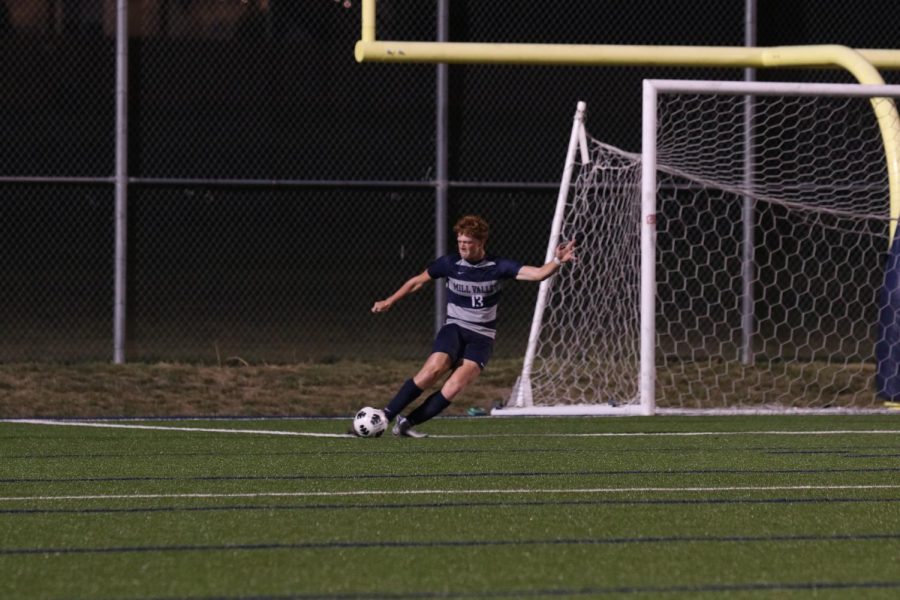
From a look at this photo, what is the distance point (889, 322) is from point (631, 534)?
6730 millimetres

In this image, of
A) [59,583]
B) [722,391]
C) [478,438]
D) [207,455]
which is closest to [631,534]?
[59,583]

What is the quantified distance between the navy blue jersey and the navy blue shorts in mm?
37

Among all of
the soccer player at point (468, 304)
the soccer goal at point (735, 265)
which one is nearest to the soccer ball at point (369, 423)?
the soccer player at point (468, 304)

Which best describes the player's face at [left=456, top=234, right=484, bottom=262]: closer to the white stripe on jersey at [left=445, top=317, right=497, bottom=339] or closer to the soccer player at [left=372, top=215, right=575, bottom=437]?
the soccer player at [left=372, top=215, right=575, bottom=437]

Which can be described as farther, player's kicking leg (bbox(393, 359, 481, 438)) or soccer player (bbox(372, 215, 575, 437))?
soccer player (bbox(372, 215, 575, 437))

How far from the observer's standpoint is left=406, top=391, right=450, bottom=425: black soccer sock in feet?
32.0

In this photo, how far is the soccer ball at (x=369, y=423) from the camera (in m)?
9.49

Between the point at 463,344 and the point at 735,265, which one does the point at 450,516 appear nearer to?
the point at 463,344

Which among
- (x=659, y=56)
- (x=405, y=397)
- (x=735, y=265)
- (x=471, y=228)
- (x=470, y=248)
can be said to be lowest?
(x=405, y=397)

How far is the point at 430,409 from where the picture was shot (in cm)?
977

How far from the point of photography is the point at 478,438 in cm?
966

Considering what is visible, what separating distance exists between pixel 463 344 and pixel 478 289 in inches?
14.1

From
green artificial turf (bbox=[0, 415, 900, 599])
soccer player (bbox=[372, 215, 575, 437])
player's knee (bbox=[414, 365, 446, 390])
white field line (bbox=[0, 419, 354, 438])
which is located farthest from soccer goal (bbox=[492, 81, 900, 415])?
green artificial turf (bbox=[0, 415, 900, 599])

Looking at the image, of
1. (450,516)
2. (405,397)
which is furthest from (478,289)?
(450,516)
